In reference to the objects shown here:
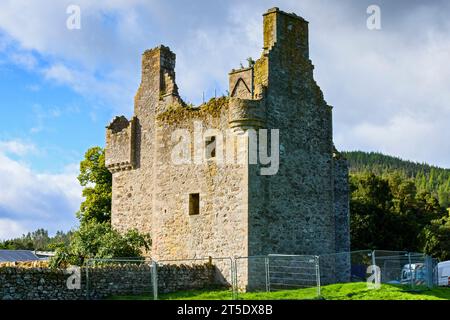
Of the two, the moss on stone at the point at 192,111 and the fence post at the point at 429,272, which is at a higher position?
the moss on stone at the point at 192,111

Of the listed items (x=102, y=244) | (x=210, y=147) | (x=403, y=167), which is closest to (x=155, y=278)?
(x=210, y=147)

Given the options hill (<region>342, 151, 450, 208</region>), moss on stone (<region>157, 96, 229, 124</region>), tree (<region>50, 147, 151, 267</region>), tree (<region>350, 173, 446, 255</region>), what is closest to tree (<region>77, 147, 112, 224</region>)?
tree (<region>50, 147, 151, 267</region>)

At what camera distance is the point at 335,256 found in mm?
29000

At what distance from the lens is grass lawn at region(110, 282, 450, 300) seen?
2170cm

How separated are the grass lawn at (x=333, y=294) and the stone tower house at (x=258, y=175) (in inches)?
83.1

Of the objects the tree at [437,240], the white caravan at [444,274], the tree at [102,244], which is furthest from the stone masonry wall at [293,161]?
the tree at [437,240]

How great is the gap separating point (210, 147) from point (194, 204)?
238 centimetres

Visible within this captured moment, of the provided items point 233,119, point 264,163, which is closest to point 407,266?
point 264,163

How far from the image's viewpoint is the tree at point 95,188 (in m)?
40.4

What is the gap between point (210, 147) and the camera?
88.5 feet

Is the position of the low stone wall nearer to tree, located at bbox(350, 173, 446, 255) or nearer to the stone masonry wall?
the stone masonry wall

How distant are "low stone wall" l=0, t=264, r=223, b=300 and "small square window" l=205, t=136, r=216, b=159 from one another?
428cm

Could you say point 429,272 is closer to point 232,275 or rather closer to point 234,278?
point 234,278

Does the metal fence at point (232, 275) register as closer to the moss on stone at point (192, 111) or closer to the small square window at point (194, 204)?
the small square window at point (194, 204)
